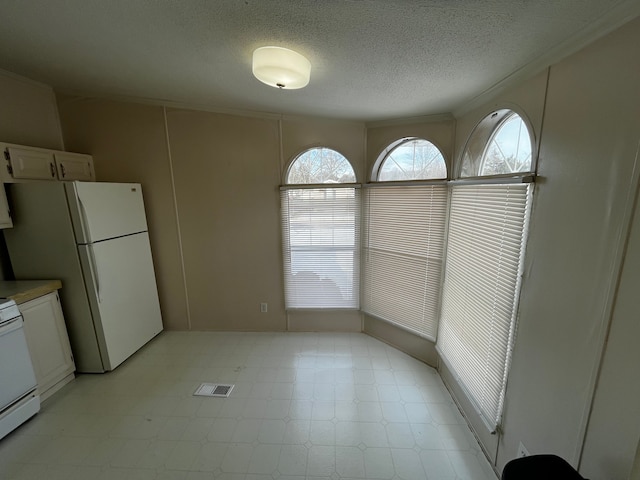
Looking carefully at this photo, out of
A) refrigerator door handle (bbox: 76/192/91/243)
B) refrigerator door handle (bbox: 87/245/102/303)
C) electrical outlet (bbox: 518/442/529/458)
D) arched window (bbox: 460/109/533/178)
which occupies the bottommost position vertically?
electrical outlet (bbox: 518/442/529/458)

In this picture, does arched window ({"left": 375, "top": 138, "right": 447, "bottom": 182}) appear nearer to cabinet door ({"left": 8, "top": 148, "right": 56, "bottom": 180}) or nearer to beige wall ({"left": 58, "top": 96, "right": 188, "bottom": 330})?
beige wall ({"left": 58, "top": 96, "right": 188, "bottom": 330})

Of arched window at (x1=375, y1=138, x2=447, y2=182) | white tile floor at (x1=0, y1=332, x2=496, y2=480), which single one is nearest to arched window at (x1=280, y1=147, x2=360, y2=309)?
arched window at (x1=375, y1=138, x2=447, y2=182)

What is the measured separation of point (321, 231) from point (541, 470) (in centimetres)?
Answer: 241

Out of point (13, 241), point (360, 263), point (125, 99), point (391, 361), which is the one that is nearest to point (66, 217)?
point (13, 241)

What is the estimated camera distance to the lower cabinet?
80.7 inches

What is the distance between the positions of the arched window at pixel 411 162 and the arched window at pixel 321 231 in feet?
1.21

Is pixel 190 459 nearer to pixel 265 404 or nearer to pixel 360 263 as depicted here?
pixel 265 404

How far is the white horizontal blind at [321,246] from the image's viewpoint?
9.69 ft

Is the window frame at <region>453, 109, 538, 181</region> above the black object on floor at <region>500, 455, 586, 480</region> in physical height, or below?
above

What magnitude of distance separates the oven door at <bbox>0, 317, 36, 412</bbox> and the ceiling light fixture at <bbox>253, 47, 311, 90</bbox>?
96.2 inches

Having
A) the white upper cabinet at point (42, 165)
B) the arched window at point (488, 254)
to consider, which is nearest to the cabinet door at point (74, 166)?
the white upper cabinet at point (42, 165)

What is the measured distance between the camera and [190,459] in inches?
66.3

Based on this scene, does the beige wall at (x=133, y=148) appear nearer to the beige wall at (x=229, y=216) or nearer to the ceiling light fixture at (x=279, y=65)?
the beige wall at (x=229, y=216)

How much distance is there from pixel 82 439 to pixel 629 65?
11.8 ft
